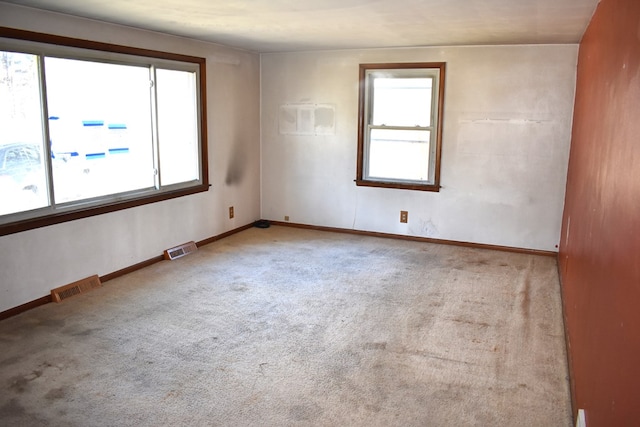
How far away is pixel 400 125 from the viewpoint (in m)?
5.70

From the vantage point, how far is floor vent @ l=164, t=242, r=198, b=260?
4.95 metres

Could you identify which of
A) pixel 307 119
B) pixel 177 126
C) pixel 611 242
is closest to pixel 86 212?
pixel 177 126

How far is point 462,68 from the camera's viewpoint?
17.3 feet

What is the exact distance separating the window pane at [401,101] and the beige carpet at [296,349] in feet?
5.72

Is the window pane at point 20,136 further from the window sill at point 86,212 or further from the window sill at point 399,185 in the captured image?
the window sill at point 399,185

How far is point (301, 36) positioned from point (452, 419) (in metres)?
3.60

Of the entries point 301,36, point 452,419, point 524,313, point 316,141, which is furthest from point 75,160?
point 524,313

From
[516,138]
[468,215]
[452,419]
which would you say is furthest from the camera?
[468,215]

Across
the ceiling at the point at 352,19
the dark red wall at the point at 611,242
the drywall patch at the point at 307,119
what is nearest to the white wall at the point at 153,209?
the ceiling at the point at 352,19

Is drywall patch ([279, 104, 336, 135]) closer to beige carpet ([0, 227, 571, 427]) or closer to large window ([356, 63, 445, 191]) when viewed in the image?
large window ([356, 63, 445, 191])

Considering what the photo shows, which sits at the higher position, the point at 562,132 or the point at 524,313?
the point at 562,132

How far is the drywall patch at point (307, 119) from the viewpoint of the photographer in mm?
5992

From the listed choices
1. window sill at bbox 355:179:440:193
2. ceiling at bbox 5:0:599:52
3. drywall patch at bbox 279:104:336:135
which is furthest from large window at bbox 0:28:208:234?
window sill at bbox 355:179:440:193

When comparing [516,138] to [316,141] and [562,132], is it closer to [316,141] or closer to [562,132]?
[562,132]
